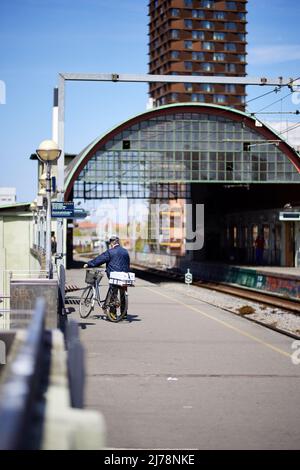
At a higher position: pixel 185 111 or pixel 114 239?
pixel 185 111

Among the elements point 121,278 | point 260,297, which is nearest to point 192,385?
point 121,278

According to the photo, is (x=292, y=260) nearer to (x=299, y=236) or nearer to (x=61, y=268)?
(x=299, y=236)

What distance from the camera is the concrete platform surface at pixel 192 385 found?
6605mm

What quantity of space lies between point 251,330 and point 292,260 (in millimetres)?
32307

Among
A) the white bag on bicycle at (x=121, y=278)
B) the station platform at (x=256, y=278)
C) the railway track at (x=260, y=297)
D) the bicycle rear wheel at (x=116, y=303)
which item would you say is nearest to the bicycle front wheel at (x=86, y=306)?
the bicycle rear wheel at (x=116, y=303)

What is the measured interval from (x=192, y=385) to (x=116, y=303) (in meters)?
7.03

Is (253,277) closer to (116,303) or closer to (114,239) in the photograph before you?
(114,239)

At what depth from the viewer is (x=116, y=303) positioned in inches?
628

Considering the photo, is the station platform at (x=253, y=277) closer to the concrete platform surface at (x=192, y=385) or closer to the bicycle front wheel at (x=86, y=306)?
the bicycle front wheel at (x=86, y=306)

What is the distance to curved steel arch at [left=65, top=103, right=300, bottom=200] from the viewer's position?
45031 mm

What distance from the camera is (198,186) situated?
59.8 meters

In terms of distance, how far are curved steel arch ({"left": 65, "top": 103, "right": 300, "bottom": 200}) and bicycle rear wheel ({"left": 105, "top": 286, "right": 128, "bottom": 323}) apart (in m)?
29.1

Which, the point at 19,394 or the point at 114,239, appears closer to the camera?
the point at 19,394

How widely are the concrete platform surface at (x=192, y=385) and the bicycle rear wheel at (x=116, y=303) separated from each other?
232 millimetres
